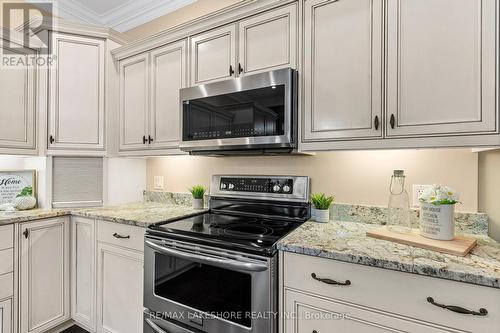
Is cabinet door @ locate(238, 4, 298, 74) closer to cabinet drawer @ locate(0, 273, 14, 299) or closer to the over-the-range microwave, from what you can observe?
the over-the-range microwave

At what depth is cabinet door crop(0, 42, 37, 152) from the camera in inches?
73.1

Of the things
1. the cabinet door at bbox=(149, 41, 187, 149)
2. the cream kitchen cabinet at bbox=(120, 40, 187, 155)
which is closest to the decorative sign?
the cream kitchen cabinet at bbox=(120, 40, 187, 155)

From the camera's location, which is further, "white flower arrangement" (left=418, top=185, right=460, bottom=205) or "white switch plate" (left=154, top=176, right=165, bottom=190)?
"white switch plate" (left=154, top=176, right=165, bottom=190)

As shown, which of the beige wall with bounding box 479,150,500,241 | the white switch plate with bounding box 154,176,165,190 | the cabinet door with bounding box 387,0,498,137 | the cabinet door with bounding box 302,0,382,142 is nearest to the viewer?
the cabinet door with bounding box 387,0,498,137

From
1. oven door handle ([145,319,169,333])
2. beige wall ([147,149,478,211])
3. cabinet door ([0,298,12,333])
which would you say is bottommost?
cabinet door ([0,298,12,333])

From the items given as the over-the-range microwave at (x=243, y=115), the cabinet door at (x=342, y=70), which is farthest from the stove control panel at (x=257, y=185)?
the cabinet door at (x=342, y=70)

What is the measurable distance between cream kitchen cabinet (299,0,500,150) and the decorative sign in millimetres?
2183

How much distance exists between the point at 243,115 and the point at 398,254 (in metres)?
1.05

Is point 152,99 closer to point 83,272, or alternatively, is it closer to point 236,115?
point 236,115

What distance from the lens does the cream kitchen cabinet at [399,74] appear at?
1068 millimetres

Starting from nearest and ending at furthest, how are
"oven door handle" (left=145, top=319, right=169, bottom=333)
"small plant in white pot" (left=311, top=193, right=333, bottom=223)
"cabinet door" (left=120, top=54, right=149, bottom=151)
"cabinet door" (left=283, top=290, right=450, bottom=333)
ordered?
"cabinet door" (left=283, top=290, right=450, bottom=333)
"oven door handle" (left=145, top=319, right=169, bottom=333)
"small plant in white pot" (left=311, top=193, right=333, bottom=223)
"cabinet door" (left=120, top=54, right=149, bottom=151)

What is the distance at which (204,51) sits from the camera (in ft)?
5.76

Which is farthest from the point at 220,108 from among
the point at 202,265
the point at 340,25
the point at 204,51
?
the point at 202,265

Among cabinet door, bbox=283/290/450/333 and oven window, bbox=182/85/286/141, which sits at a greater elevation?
oven window, bbox=182/85/286/141
